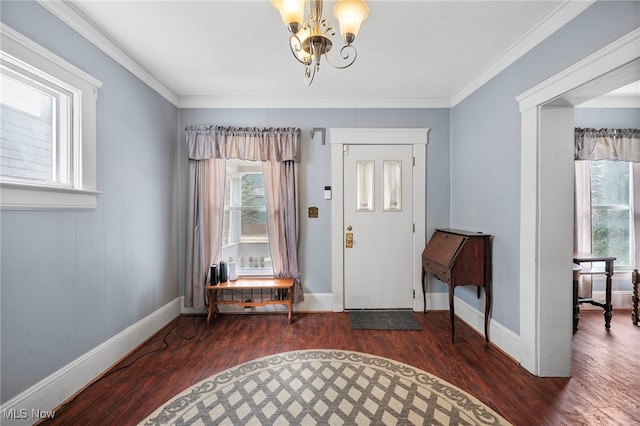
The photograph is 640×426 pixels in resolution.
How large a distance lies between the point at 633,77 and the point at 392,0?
4.96 feet

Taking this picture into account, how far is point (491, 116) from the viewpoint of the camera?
2.52 metres

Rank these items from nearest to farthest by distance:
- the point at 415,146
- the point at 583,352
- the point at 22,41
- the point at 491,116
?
the point at 22,41
the point at 583,352
the point at 491,116
the point at 415,146

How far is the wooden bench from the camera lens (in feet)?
9.53

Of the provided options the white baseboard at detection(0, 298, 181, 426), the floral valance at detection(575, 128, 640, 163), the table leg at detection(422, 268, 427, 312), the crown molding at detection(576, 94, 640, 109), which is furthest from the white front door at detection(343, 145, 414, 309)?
the crown molding at detection(576, 94, 640, 109)

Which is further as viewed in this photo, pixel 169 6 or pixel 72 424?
pixel 169 6

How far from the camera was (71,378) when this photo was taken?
177 centimetres

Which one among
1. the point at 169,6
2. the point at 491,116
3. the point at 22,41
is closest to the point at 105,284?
the point at 22,41

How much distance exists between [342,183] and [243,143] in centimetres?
127

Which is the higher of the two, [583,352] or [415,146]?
[415,146]

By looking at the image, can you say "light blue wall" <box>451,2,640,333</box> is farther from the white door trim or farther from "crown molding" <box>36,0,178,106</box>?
"crown molding" <box>36,0,178,106</box>

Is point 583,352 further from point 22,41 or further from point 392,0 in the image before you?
point 22,41

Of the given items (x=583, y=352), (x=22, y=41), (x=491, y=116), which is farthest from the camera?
(x=491, y=116)

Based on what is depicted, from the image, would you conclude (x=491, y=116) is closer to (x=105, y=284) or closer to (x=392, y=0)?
(x=392, y=0)

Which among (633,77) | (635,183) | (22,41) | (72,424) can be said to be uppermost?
(22,41)
